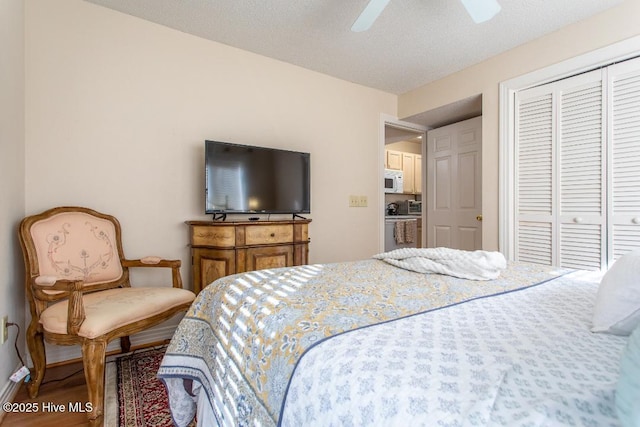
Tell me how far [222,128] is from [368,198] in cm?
175

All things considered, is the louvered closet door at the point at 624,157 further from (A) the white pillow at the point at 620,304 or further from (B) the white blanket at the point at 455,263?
(A) the white pillow at the point at 620,304

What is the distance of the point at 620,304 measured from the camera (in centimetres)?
76

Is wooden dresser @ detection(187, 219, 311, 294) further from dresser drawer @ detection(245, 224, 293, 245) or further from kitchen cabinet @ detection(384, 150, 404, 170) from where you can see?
kitchen cabinet @ detection(384, 150, 404, 170)

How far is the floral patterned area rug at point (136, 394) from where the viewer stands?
1543 mm

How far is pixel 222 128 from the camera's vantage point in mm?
2775

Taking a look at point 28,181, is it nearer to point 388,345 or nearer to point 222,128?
point 222,128

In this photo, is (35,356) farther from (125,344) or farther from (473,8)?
(473,8)

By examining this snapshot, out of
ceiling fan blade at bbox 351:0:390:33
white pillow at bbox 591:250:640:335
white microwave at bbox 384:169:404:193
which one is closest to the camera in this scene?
white pillow at bbox 591:250:640:335

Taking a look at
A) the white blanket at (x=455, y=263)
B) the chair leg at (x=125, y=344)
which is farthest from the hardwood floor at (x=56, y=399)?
the white blanket at (x=455, y=263)

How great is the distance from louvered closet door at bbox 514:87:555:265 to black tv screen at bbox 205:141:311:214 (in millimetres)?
1877

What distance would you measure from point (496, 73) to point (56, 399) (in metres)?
3.95

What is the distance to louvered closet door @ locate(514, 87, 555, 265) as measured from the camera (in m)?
2.70

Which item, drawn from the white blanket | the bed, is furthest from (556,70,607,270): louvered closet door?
the white blanket

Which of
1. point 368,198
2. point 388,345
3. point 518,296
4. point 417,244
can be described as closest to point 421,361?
point 388,345
